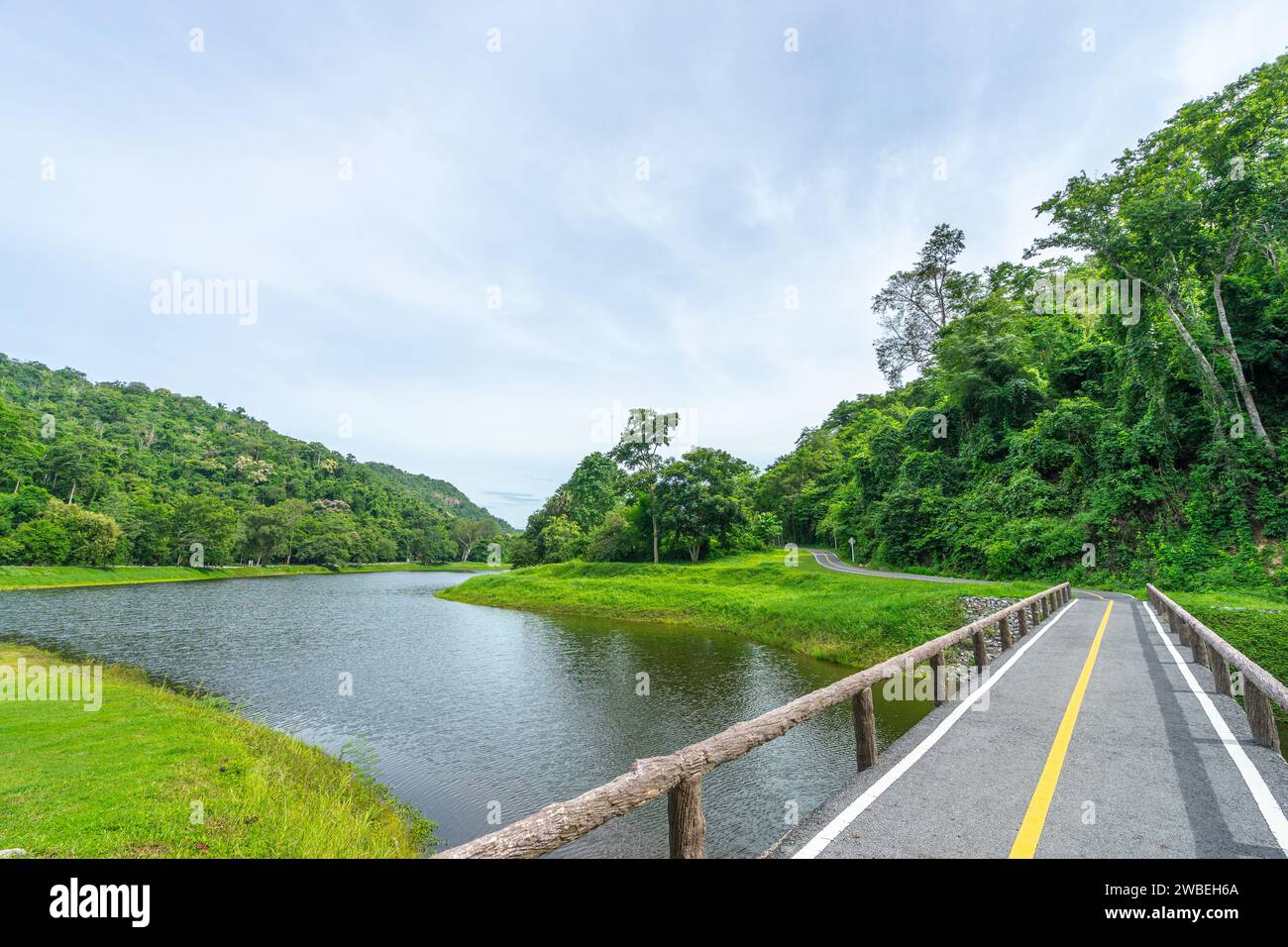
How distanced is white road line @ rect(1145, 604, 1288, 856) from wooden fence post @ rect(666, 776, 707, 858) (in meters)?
4.31

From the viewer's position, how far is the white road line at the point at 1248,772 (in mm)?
4238

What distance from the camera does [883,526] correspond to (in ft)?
135

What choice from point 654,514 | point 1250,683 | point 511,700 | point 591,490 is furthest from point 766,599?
point 591,490

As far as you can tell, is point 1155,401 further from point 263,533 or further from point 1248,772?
point 263,533

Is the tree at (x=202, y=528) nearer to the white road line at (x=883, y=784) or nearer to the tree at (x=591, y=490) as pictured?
the tree at (x=591, y=490)

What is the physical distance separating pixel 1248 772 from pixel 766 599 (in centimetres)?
2483

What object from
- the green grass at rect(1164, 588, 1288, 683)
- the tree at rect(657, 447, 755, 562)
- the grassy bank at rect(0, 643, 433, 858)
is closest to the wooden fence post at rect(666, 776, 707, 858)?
the grassy bank at rect(0, 643, 433, 858)

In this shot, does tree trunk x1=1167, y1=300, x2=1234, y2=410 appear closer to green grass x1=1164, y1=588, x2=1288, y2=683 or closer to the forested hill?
green grass x1=1164, y1=588, x2=1288, y2=683

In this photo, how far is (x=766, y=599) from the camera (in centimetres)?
2977

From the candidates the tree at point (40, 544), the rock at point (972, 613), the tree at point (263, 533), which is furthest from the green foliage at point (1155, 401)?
the tree at point (263, 533)

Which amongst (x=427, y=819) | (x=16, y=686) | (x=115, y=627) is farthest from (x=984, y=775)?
(x=115, y=627)

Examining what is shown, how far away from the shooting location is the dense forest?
73.6 ft

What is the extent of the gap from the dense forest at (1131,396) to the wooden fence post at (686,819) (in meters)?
29.2
